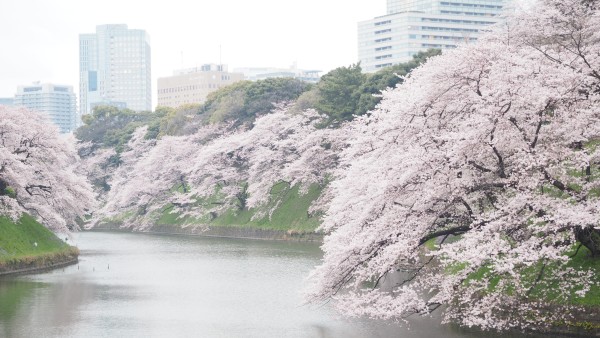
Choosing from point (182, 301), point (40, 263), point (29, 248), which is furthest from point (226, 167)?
point (182, 301)

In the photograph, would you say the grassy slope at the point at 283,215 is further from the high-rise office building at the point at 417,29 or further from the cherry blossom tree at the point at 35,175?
the high-rise office building at the point at 417,29

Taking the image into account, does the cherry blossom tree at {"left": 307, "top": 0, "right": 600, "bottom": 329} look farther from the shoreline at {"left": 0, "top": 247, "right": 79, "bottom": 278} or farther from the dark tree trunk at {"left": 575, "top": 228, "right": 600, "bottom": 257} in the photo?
the shoreline at {"left": 0, "top": 247, "right": 79, "bottom": 278}

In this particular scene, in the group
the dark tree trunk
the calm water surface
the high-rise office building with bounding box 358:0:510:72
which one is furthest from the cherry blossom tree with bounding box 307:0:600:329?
the high-rise office building with bounding box 358:0:510:72

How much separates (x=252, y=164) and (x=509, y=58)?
47383 mm

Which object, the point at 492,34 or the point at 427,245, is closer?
the point at 492,34

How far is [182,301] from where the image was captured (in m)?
30.5

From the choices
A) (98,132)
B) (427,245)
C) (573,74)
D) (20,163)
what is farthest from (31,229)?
(98,132)

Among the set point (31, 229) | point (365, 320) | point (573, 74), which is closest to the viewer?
point (573, 74)

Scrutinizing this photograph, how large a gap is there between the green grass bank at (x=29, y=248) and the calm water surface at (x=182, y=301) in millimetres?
1270

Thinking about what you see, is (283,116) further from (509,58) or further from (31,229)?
(509,58)

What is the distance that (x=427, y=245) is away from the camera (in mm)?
33812

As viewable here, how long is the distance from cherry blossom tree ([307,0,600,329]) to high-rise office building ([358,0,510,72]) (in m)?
151

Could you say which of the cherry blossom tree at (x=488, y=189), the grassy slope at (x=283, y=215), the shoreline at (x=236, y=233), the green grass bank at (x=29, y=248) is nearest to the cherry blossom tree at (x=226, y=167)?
the grassy slope at (x=283, y=215)

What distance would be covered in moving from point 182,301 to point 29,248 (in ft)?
51.6
